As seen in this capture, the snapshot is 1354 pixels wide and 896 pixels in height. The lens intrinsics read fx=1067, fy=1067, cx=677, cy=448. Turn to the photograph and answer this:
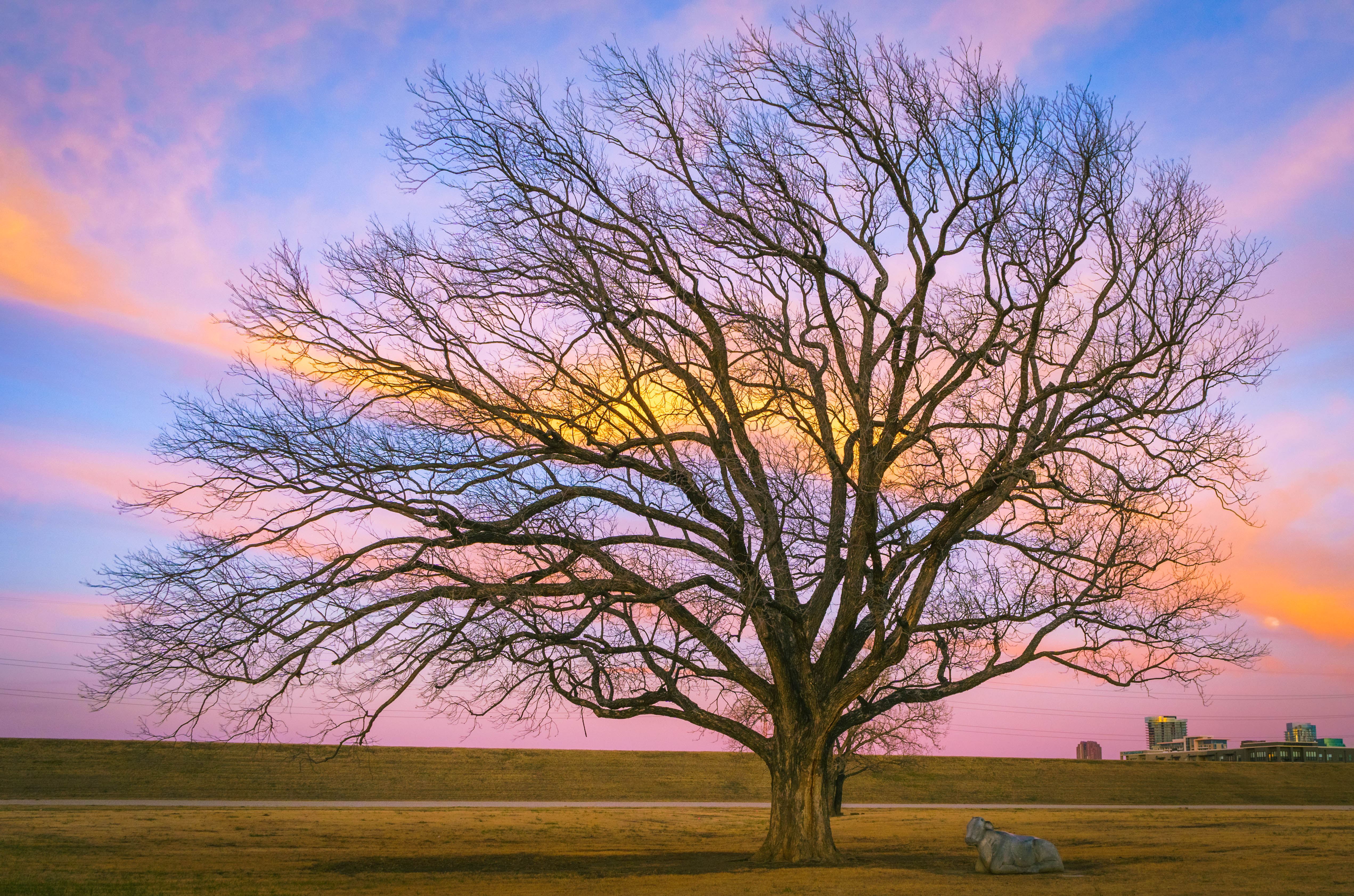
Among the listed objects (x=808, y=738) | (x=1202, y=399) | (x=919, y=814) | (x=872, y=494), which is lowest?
(x=919, y=814)

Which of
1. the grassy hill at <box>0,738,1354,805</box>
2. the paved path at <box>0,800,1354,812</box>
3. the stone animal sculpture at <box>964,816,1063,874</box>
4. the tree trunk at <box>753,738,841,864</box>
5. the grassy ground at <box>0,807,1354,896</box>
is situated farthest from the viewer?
the grassy hill at <box>0,738,1354,805</box>

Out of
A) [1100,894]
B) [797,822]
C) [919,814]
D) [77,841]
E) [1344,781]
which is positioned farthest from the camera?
→ [1344,781]

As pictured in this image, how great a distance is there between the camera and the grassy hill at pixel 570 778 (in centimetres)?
4122

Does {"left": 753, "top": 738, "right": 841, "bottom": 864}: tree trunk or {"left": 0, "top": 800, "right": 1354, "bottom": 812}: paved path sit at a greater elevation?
{"left": 753, "top": 738, "right": 841, "bottom": 864}: tree trunk

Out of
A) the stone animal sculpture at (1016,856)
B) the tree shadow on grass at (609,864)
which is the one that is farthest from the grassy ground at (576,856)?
the stone animal sculpture at (1016,856)

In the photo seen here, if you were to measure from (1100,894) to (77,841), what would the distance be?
58.7ft

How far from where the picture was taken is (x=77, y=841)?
65.6 ft

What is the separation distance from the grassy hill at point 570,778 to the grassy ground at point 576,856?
12.0 metres

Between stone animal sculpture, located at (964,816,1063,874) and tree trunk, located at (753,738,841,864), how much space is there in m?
Result: 2.31

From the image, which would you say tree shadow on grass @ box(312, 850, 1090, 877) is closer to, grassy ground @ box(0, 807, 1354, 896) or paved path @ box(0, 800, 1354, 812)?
grassy ground @ box(0, 807, 1354, 896)

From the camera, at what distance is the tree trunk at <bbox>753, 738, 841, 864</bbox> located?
1670 cm

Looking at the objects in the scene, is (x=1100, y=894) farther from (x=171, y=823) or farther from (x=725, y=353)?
(x=171, y=823)

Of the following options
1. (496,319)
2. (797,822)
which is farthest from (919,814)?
(496,319)

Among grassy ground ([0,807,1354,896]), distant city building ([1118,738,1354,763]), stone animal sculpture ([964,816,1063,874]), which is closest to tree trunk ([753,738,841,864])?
grassy ground ([0,807,1354,896])
